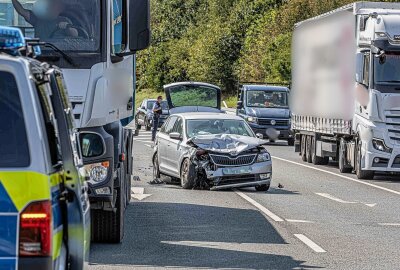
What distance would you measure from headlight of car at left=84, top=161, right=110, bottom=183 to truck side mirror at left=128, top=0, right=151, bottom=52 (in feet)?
4.29

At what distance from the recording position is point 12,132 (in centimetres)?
684

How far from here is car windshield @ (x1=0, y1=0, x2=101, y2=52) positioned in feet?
42.4

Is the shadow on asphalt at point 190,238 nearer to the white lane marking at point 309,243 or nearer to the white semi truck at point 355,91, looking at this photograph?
the white lane marking at point 309,243

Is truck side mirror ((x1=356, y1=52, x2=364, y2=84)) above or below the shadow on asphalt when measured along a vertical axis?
above

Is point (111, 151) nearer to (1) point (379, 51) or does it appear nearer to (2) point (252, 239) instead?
(2) point (252, 239)

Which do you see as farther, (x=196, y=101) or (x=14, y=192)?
(x=196, y=101)

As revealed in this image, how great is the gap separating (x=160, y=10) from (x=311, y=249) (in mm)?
89570

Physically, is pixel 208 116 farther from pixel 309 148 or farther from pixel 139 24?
pixel 139 24

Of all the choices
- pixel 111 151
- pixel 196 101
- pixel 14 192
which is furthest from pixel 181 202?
Result: pixel 196 101

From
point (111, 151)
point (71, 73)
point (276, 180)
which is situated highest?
point (71, 73)

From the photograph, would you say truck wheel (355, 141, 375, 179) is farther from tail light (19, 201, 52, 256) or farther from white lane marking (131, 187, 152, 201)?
tail light (19, 201, 52, 256)

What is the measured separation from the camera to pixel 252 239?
14711mm

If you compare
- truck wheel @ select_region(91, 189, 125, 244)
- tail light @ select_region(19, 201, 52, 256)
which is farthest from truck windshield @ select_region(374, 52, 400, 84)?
tail light @ select_region(19, 201, 52, 256)

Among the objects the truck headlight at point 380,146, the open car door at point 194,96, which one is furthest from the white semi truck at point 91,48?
the open car door at point 194,96
